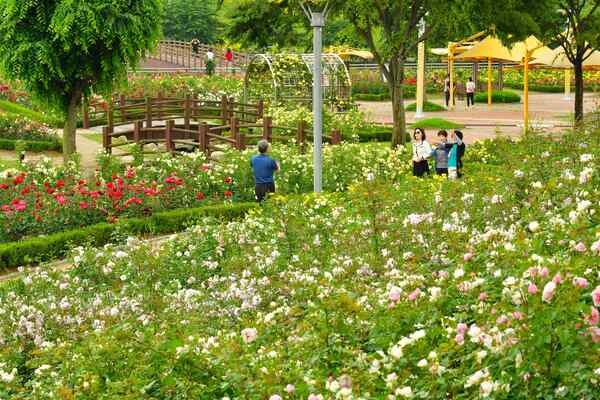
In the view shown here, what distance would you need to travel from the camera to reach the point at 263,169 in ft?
51.0

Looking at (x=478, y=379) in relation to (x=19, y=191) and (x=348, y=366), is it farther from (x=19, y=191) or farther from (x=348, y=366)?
(x=19, y=191)

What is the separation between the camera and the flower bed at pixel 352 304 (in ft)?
17.2

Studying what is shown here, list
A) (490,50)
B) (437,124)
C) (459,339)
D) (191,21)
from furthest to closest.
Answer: (191,21), (437,124), (490,50), (459,339)

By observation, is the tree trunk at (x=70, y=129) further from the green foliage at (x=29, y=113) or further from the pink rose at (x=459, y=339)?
the pink rose at (x=459, y=339)

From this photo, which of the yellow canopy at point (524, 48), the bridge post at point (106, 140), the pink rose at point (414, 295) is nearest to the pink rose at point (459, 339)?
the pink rose at point (414, 295)

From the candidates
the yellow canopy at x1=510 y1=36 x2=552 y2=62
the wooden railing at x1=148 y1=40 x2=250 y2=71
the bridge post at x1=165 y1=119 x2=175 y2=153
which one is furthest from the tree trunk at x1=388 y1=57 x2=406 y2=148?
the wooden railing at x1=148 y1=40 x2=250 y2=71

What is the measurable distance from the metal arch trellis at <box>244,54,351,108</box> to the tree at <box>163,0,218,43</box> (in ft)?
129

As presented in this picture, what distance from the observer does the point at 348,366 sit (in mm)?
5840

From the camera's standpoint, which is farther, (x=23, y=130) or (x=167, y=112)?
(x=167, y=112)

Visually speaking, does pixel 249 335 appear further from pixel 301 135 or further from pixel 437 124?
pixel 437 124

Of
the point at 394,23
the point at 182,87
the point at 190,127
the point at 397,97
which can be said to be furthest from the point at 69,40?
the point at 182,87

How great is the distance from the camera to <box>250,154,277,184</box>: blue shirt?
1552 centimetres

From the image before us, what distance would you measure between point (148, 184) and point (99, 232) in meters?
2.28

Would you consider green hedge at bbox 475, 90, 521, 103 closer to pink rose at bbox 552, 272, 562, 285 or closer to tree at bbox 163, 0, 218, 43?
tree at bbox 163, 0, 218, 43
